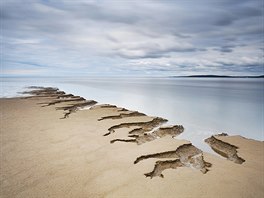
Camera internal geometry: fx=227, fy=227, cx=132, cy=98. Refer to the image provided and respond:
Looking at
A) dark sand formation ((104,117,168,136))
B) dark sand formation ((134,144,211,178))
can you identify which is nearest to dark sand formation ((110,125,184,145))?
dark sand formation ((104,117,168,136))

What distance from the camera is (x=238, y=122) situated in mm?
15094

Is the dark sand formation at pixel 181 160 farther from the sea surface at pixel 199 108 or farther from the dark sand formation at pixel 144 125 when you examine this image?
the dark sand formation at pixel 144 125

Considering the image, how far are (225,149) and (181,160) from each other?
2.52 m

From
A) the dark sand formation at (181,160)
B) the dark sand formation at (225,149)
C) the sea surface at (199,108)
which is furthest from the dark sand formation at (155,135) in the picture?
the dark sand formation at (225,149)

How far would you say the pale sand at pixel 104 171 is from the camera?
4352 millimetres

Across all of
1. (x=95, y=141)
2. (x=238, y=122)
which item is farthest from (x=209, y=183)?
(x=238, y=122)

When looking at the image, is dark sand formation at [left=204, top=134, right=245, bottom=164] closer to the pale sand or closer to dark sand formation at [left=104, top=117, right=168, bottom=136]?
the pale sand

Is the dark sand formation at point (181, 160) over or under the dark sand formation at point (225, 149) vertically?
over

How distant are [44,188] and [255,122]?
48.7 feet

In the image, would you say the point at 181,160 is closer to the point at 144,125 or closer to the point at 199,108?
the point at 144,125

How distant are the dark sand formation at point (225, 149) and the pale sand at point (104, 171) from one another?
0.68ft

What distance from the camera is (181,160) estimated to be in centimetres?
612

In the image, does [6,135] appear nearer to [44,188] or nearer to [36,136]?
[36,136]

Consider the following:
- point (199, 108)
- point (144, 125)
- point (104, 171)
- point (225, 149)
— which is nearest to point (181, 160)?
point (104, 171)
